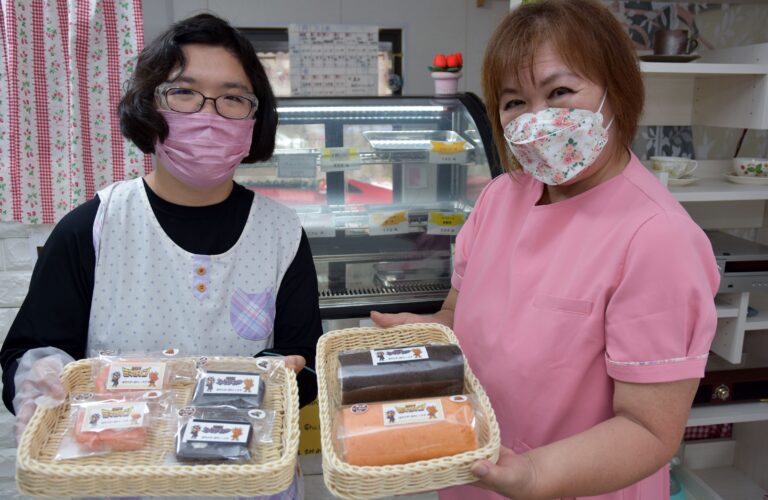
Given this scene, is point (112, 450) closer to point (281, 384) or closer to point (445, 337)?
point (281, 384)

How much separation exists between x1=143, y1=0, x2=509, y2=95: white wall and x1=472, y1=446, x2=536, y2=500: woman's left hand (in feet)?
8.10

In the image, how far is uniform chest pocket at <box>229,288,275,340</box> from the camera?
4.51 ft

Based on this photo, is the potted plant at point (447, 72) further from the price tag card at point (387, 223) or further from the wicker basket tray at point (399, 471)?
the wicker basket tray at point (399, 471)

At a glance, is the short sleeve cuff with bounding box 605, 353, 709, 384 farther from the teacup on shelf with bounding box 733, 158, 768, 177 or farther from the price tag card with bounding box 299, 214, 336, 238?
the teacup on shelf with bounding box 733, 158, 768, 177

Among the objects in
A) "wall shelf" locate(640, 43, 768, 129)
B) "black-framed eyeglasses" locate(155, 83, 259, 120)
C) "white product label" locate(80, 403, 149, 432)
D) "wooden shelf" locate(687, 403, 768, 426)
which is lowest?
"wooden shelf" locate(687, 403, 768, 426)

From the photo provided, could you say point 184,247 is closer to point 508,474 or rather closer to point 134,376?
point 134,376

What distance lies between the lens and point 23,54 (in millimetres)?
2131

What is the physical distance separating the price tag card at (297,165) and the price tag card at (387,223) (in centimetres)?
33

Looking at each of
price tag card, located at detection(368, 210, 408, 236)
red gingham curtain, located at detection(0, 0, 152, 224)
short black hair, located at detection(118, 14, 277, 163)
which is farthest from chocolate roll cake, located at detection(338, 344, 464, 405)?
red gingham curtain, located at detection(0, 0, 152, 224)

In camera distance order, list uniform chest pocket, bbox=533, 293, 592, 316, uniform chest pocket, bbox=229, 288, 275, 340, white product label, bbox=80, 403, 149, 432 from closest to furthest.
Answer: white product label, bbox=80, 403, 149, 432
uniform chest pocket, bbox=533, 293, 592, 316
uniform chest pocket, bbox=229, 288, 275, 340

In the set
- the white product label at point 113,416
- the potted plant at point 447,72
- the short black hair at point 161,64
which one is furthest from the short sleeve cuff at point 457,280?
the potted plant at point 447,72

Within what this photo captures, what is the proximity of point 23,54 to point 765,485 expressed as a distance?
3.82 m

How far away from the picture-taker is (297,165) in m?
2.41

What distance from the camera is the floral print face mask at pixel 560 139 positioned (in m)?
1.11
